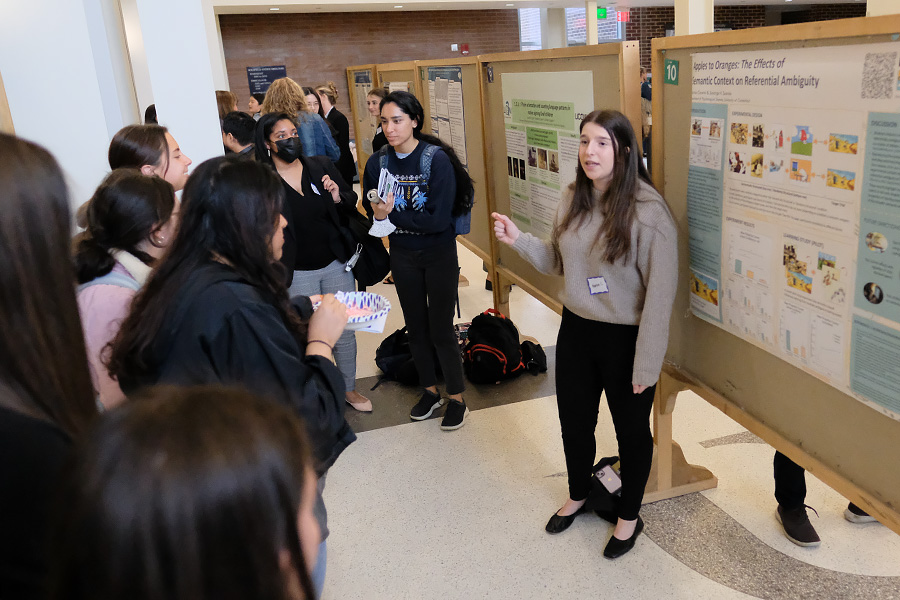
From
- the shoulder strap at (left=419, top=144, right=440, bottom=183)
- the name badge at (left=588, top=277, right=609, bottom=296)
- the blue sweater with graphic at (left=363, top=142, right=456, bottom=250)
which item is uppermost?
the shoulder strap at (left=419, top=144, right=440, bottom=183)

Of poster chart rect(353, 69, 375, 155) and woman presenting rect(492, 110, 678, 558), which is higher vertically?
poster chart rect(353, 69, 375, 155)

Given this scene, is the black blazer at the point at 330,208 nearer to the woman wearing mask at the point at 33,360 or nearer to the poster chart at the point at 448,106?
the poster chart at the point at 448,106

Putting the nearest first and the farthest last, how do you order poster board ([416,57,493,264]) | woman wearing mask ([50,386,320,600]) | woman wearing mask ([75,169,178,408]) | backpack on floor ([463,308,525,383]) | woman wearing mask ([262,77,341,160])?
woman wearing mask ([50,386,320,600])
woman wearing mask ([75,169,178,408])
backpack on floor ([463,308,525,383])
poster board ([416,57,493,264])
woman wearing mask ([262,77,341,160])

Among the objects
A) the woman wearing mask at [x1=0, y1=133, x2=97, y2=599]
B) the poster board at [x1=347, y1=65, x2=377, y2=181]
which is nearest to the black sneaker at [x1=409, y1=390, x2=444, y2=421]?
the woman wearing mask at [x1=0, y1=133, x2=97, y2=599]

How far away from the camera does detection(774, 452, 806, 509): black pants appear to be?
2.44 metres

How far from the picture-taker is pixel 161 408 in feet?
2.30

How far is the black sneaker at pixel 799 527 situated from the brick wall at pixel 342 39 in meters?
13.4

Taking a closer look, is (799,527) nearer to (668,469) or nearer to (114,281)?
(668,469)

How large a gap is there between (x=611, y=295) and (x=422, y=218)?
3.95ft

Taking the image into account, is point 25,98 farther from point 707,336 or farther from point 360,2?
point 360,2

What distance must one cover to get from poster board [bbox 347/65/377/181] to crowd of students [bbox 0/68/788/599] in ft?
13.1

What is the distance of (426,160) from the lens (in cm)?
325

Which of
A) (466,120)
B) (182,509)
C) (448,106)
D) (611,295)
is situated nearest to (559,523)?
(611,295)

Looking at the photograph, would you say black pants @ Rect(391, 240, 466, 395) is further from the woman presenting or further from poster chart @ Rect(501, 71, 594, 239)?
the woman presenting
